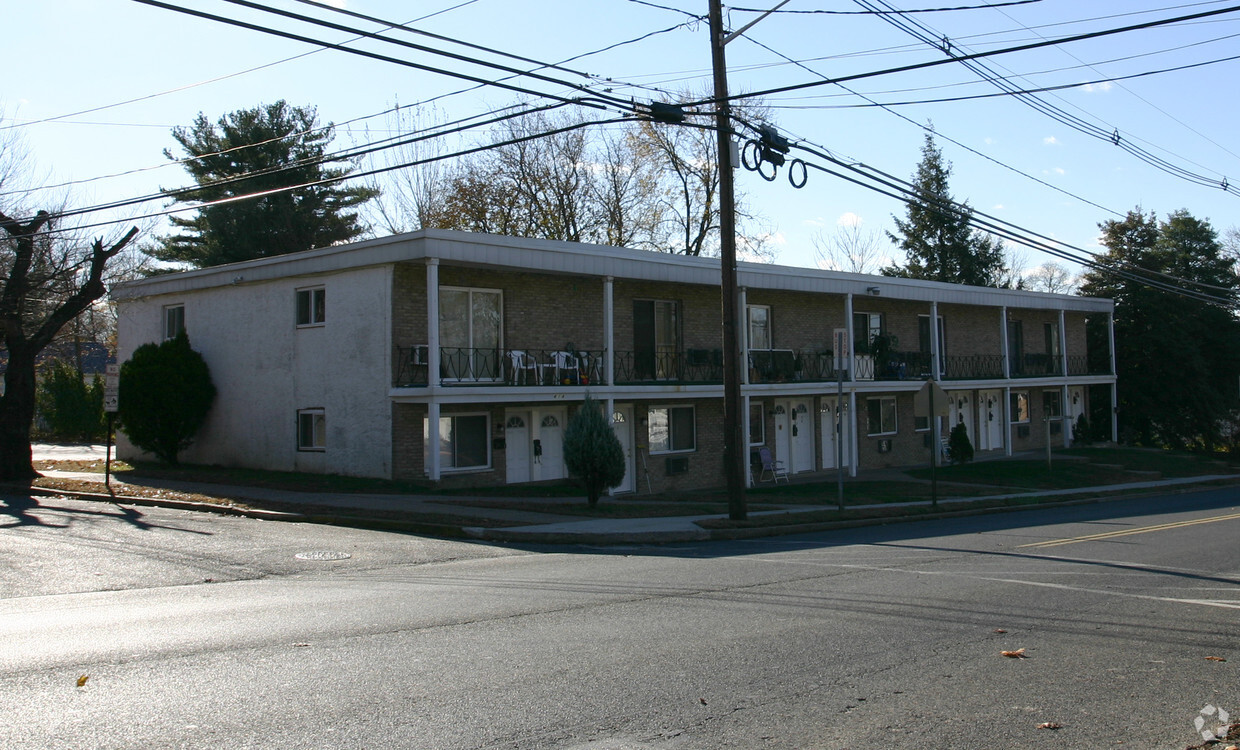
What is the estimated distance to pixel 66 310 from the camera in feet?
76.9

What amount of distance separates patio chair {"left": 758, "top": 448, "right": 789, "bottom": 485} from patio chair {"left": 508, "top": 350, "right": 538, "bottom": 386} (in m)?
8.12

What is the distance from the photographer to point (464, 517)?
17.0 metres

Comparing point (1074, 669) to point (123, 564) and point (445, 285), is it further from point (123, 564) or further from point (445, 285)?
point (445, 285)

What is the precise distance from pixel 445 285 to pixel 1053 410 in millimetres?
29164

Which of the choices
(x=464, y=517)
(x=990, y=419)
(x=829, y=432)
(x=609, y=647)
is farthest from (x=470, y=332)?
(x=990, y=419)

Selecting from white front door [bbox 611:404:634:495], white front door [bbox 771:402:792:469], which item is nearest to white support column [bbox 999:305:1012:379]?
white front door [bbox 771:402:792:469]

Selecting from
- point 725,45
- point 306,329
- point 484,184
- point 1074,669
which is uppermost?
point 484,184

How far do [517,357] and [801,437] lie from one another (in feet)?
37.4

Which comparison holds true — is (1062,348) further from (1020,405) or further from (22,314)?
(22,314)

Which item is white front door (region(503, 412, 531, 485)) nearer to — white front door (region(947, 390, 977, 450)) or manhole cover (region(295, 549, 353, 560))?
manhole cover (region(295, 549, 353, 560))

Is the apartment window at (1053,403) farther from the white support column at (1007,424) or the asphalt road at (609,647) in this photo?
the asphalt road at (609,647)

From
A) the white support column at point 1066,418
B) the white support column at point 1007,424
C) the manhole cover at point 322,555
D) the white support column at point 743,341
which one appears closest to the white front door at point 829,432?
the white support column at point 743,341

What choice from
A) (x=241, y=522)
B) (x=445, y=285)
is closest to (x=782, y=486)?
(x=445, y=285)

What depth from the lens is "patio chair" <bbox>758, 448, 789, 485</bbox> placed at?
94.4 ft
